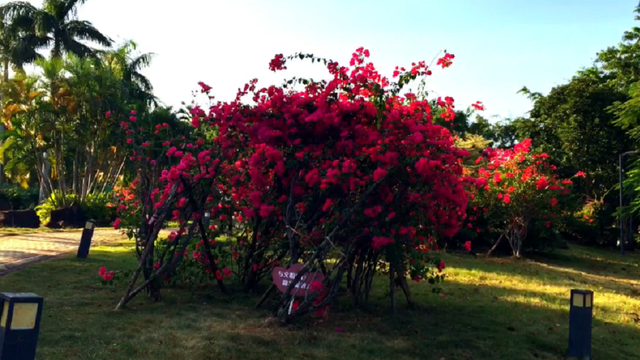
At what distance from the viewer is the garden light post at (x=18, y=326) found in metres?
3.47

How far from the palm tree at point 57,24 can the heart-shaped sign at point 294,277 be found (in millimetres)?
25740

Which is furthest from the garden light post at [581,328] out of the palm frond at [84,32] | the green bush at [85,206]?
the palm frond at [84,32]

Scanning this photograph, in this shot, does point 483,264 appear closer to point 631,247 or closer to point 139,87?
point 631,247

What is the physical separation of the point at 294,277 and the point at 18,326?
9.93ft

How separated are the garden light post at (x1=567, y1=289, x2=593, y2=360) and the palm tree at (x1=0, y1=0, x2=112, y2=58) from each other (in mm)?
27771

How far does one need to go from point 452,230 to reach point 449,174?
0.91m

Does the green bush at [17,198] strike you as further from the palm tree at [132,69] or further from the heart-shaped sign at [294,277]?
the heart-shaped sign at [294,277]

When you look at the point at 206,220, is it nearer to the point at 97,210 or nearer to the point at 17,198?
the point at 97,210

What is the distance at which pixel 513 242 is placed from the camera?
1667 centimetres

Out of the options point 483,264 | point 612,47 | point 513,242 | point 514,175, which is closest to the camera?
point 483,264

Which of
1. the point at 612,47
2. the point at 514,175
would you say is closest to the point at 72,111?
the point at 514,175

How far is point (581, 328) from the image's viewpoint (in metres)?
5.73

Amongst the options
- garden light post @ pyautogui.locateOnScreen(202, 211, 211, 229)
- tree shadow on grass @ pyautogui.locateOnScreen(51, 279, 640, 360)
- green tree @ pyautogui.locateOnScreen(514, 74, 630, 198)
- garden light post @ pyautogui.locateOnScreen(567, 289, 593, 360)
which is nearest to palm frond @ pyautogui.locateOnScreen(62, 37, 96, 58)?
garden light post @ pyautogui.locateOnScreen(202, 211, 211, 229)

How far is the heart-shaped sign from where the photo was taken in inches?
236
